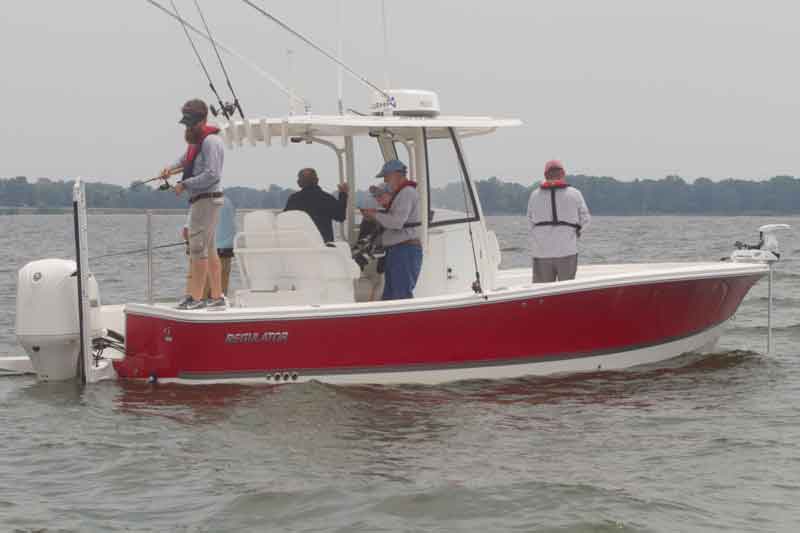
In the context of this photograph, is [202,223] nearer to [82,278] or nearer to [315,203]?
[82,278]

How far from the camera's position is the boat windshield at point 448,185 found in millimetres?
10836

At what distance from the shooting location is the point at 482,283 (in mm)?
10867

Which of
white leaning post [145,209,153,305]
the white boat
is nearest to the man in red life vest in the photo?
the white boat

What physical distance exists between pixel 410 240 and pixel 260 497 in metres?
3.69

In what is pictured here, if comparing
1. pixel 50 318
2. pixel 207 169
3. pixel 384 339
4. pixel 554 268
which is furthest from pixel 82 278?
pixel 554 268

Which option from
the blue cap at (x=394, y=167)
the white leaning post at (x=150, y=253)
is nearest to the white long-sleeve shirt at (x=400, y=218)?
the blue cap at (x=394, y=167)

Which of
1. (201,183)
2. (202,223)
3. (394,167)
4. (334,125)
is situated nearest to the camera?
(201,183)

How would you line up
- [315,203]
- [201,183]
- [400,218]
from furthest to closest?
[315,203] < [400,218] < [201,183]

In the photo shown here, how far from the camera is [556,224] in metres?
11.2

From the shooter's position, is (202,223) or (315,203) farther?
(315,203)

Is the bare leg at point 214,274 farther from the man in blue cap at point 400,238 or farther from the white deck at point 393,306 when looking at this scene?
the man in blue cap at point 400,238

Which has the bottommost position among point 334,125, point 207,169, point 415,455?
point 415,455

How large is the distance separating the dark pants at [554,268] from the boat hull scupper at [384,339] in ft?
2.87

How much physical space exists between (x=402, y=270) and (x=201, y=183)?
1891 mm
